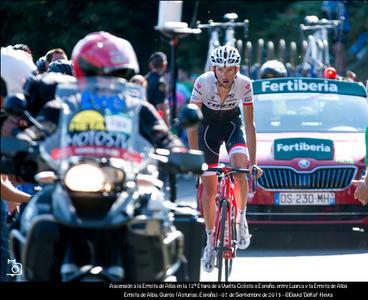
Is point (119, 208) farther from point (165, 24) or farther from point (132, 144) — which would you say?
point (165, 24)

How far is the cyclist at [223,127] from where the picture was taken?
40.9ft

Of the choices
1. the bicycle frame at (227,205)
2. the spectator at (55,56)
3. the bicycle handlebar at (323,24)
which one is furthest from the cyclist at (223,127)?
the bicycle handlebar at (323,24)

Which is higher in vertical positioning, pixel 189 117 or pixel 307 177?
pixel 189 117

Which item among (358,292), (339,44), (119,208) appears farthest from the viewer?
(339,44)

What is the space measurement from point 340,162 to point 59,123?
7206 mm

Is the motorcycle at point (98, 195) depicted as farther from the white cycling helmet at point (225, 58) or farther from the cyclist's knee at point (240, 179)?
the cyclist's knee at point (240, 179)

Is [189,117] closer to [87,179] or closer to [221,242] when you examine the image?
[87,179]

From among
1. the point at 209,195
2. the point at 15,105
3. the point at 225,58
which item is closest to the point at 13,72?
the point at 15,105

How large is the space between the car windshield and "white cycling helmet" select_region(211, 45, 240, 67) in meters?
3.51

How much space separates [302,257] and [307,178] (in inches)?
41.1

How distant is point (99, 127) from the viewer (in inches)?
309

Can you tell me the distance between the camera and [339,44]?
29.1 metres

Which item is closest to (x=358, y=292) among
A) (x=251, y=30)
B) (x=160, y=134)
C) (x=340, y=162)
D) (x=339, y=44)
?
(x=160, y=134)

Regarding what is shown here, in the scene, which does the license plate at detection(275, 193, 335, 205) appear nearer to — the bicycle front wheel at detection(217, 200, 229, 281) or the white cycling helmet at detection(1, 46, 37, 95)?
the bicycle front wheel at detection(217, 200, 229, 281)
